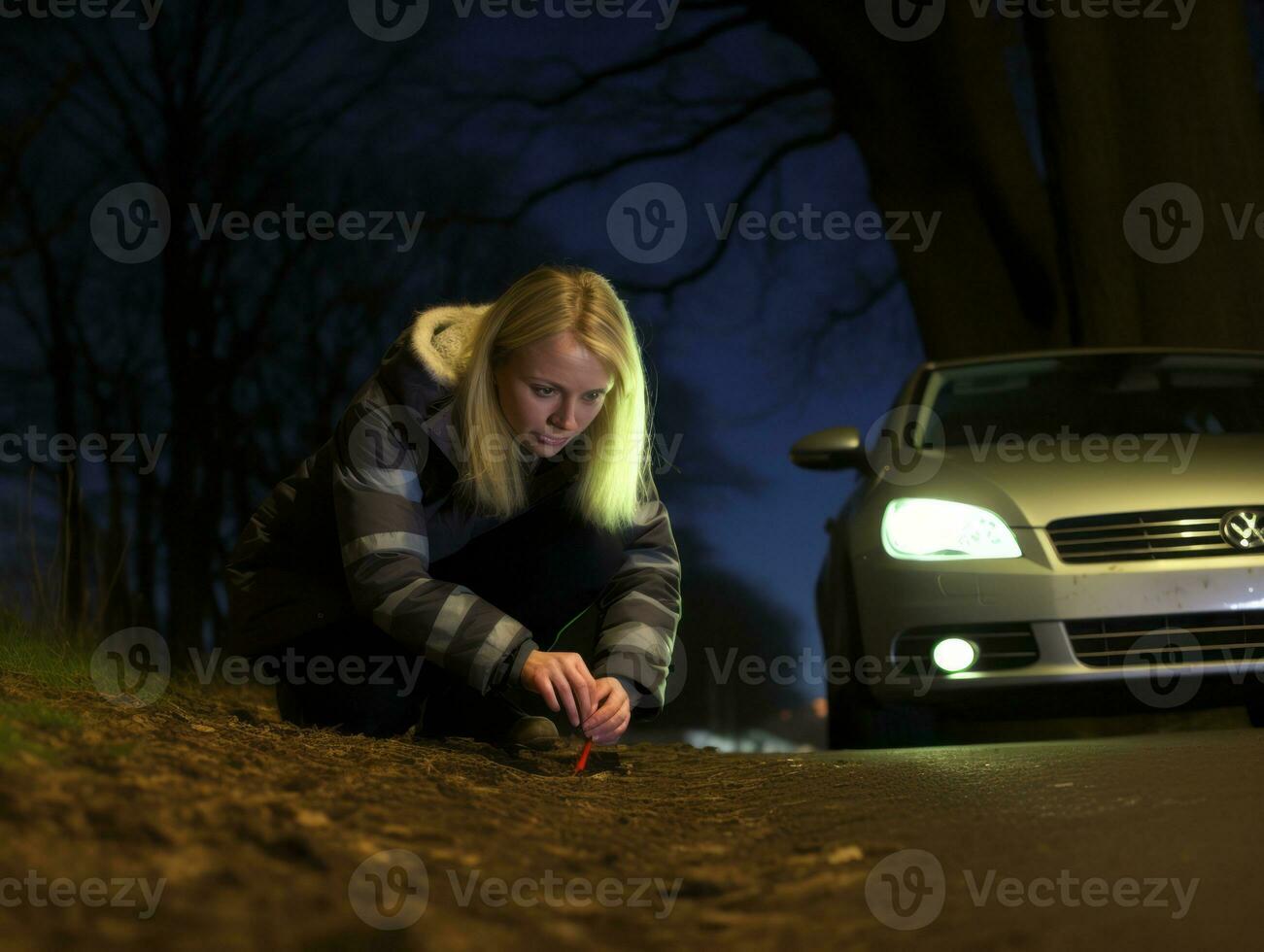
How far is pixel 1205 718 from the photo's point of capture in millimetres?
5797

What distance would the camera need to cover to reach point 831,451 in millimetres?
4637

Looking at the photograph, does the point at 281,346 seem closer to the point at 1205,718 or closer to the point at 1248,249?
the point at 1248,249

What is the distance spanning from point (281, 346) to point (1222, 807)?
1412 centimetres

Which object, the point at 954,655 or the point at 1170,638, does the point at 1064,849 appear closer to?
the point at 954,655

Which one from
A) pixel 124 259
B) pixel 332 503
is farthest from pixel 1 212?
pixel 124 259
